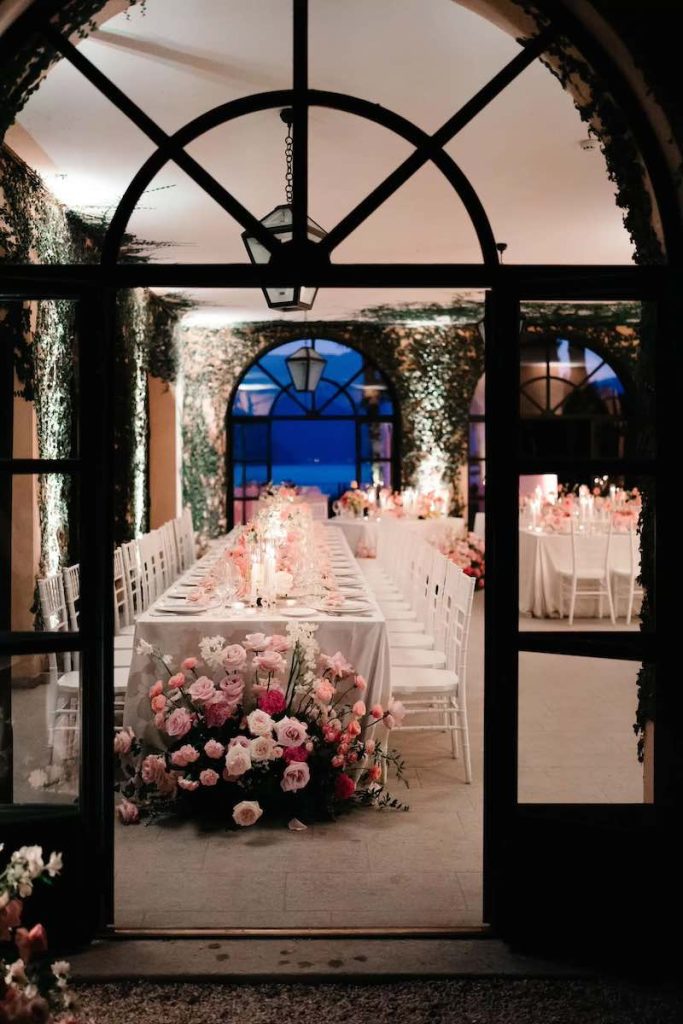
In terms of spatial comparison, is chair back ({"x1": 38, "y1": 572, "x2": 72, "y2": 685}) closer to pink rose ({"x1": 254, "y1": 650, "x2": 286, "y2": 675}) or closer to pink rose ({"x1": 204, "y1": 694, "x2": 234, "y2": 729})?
pink rose ({"x1": 204, "y1": 694, "x2": 234, "y2": 729})

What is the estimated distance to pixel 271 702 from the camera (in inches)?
170

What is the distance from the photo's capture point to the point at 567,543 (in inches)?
379

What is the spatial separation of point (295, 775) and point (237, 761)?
255mm

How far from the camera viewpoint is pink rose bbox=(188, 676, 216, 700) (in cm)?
429

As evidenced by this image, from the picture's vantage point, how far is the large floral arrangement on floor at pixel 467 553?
1182cm

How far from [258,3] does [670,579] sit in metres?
2.94

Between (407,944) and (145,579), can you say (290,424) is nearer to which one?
(145,579)

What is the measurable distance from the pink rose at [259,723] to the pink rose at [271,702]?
3.0 inches

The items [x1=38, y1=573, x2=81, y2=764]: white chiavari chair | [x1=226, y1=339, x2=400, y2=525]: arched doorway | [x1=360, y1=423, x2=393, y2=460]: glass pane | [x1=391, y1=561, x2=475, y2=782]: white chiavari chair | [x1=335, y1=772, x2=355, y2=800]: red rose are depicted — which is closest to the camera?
[x1=38, y1=573, x2=81, y2=764]: white chiavari chair

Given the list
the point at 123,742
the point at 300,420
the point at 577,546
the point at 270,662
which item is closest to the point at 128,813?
the point at 123,742

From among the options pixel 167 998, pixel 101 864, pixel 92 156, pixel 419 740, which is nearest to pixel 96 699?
pixel 101 864

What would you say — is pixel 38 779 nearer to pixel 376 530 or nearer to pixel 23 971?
pixel 23 971

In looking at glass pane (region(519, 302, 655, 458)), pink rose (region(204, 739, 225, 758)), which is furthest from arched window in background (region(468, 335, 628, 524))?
pink rose (region(204, 739, 225, 758))

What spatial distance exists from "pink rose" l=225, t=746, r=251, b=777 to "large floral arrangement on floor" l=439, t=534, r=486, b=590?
24.9 feet
